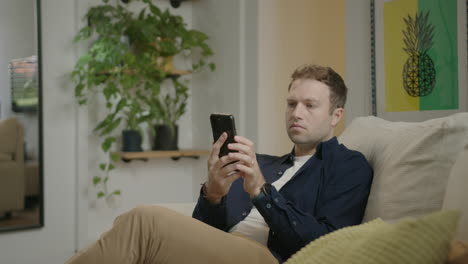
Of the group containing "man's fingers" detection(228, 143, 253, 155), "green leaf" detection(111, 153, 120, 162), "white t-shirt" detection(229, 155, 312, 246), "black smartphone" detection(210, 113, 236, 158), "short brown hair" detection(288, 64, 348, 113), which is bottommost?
"white t-shirt" detection(229, 155, 312, 246)

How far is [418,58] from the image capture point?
1.94m

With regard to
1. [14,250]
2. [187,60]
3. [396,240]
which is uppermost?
[187,60]

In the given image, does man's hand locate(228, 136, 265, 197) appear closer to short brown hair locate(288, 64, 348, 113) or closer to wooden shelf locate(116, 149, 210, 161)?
short brown hair locate(288, 64, 348, 113)

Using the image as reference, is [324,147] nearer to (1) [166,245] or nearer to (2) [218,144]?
(2) [218,144]

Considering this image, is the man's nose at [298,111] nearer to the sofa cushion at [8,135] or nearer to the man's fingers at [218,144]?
the man's fingers at [218,144]

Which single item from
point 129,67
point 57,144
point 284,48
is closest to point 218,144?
point 284,48

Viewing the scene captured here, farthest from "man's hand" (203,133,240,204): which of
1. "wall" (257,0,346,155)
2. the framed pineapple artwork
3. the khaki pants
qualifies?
"wall" (257,0,346,155)

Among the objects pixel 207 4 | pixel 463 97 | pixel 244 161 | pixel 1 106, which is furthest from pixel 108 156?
pixel 463 97

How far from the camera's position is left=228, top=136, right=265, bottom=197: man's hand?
1434mm

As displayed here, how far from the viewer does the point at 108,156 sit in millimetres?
3133

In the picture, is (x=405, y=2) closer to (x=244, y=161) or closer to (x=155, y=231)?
(x=244, y=161)

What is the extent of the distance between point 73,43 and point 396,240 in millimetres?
2639

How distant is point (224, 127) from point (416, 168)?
0.57 meters

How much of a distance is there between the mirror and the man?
161cm
